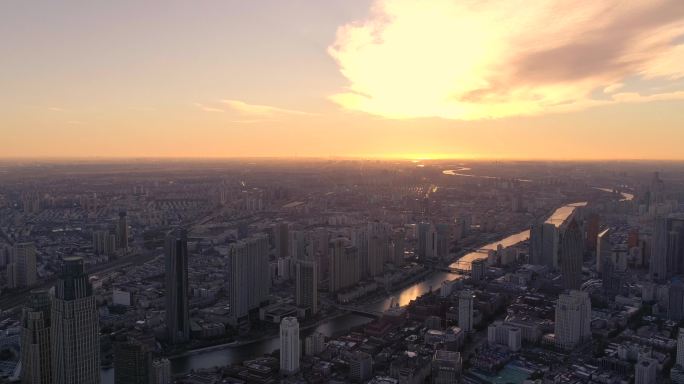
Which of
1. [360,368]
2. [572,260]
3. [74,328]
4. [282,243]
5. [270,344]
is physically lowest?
[270,344]

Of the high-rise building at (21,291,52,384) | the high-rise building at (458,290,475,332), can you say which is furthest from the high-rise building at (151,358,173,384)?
the high-rise building at (458,290,475,332)

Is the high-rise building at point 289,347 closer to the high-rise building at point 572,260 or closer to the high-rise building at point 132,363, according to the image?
the high-rise building at point 132,363

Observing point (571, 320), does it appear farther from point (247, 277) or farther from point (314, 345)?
point (247, 277)

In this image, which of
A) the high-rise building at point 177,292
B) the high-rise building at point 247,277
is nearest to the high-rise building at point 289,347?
the high-rise building at point 177,292

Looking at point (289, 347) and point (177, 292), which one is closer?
point (289, 347)

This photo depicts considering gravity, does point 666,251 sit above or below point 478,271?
above

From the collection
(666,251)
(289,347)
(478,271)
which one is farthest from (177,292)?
(666,251)
